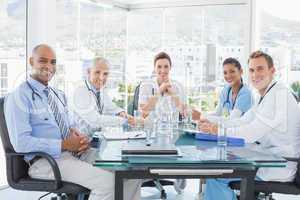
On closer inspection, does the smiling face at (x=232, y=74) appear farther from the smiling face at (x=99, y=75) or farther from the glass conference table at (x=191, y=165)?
the glass conference table at (x=191, y=165)

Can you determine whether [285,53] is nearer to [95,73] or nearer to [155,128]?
[95,73]

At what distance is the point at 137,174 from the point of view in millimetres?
1843

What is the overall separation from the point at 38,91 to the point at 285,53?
367cm

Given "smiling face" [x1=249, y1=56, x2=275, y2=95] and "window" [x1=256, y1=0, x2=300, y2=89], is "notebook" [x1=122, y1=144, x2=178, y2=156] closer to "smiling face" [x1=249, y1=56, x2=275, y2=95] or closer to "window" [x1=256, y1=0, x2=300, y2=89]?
"smiling face" [x1=249, y1=56, x2=275, y2=95]

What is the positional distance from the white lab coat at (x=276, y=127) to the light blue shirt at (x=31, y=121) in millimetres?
1133

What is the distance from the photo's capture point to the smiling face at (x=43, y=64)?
8.60 ft

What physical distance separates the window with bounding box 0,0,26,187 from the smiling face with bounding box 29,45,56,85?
1284mm

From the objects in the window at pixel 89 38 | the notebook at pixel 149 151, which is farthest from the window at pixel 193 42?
the notebook at pixel 149 151

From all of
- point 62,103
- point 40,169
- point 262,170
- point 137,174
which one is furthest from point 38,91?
point 262,170

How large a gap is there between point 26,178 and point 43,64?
0.78 meters

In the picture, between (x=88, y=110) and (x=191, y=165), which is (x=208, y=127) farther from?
(x=88, y=110)

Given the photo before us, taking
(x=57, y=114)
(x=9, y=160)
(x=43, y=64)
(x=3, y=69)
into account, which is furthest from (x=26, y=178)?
(x=3, y=69)

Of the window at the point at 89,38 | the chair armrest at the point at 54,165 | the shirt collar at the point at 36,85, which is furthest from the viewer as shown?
the window at the point at 89,38

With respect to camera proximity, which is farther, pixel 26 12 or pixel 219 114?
pixel 26 12
